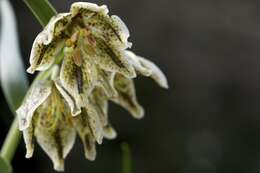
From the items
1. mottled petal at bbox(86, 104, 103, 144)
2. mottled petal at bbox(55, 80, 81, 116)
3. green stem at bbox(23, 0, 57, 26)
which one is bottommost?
mottled petal at bbox(86, 104, 103, 144)

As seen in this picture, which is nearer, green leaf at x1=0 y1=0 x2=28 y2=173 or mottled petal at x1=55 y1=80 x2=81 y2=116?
mottled petal at x1=55 y1=80 x2=81 y2=116

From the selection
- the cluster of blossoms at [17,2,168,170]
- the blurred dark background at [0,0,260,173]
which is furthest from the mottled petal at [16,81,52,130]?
the blurred dark background at [0,0,260,173]

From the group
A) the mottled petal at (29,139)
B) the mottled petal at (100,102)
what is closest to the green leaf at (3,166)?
the mottled petal at (29,139)

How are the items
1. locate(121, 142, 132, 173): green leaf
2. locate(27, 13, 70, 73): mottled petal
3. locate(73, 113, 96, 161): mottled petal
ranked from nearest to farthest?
locate(27, 13, 70, 73): mottled petal, locate(73, 113, 96, 161): mottled petal, locate(121, 142, 132, 173): green leaf

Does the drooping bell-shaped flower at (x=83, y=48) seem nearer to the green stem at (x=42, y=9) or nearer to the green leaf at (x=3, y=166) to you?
the green stem at (x=42, y=9)

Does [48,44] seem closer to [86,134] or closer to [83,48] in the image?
[83,48]

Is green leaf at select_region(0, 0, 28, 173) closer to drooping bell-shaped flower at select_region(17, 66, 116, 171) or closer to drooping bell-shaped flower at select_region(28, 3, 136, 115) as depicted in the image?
drooping bell-shaped flower at select_region(17, 66, 116, 171)

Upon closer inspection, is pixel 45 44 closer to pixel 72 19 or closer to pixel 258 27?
pixel 72 19
